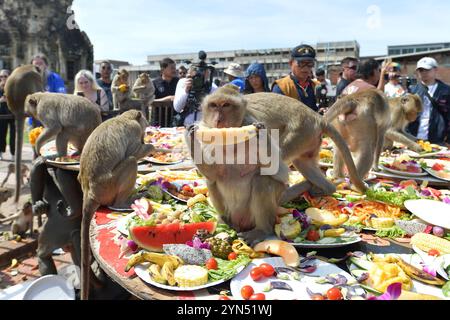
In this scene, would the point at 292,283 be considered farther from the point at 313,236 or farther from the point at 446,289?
the point at 446,289

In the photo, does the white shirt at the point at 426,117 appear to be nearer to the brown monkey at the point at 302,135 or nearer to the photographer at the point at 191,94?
the photographer at the point at 191,94

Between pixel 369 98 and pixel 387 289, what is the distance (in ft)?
9.21

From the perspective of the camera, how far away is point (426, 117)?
6.29m

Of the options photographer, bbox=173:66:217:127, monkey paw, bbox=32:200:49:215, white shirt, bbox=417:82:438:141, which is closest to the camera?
monkey paw, bbox=32:200:49:215

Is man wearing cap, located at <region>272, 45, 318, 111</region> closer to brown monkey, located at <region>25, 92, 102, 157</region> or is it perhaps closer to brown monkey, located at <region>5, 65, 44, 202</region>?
brown monkey, located at <region>25, 92, 102, 157</region>

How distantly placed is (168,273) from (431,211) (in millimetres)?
1891

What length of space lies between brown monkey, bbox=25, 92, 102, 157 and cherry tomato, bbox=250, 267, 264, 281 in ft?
12.4

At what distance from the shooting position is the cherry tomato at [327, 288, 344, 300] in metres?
1.56

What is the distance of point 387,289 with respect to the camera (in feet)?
5.08

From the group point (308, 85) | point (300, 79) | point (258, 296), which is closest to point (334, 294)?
point (258, 296)

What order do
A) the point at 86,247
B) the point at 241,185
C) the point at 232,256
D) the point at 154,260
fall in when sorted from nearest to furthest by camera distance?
1. the point at 154,260
2. the point at 232,256
3. the point at 241,185
4. the point at 86,247

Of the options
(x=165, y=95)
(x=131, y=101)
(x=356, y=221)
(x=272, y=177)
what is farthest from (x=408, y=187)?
(x=131, y=101)

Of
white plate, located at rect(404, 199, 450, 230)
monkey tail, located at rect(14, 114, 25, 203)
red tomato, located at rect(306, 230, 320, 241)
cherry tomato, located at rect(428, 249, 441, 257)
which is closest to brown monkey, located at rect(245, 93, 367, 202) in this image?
white plate, located at rect(404, 199, 450, 230)

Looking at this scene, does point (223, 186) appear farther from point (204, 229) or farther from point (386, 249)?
point (386, 249)
